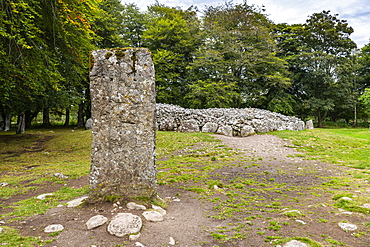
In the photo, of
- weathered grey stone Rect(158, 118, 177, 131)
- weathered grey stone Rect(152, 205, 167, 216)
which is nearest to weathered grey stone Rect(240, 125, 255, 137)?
weathered grey stone Rect(158, 118, 177, 131)

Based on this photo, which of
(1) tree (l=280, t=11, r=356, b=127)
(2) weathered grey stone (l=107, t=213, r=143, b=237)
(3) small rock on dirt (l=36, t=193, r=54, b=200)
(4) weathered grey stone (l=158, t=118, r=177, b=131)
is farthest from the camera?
(1) tree (l=280, t=11, r=356, b=127)

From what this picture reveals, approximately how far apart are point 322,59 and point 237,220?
→ 3179 cm

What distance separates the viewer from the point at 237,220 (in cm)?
396

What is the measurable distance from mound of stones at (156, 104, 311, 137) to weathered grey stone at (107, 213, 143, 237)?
12.6m

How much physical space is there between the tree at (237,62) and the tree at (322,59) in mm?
4166

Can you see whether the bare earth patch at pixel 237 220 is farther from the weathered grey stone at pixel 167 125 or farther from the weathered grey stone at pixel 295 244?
the weathered grey stone at pixel 167 125

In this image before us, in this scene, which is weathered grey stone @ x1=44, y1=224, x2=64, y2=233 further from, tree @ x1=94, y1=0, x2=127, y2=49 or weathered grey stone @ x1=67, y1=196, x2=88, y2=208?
tree @ x1=94, y1=0, x2=127, y2=49

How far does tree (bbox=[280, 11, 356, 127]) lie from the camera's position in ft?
96.1

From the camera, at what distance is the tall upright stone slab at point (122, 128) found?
4.45 meters

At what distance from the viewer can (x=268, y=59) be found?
26594 millimetres

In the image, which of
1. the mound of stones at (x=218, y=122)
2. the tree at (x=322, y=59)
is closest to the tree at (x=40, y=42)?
the mound of stones at (x=218, y=122)

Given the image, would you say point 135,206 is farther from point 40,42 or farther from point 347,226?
point 40,42

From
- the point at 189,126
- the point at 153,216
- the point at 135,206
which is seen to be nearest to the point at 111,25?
the point at 189,126

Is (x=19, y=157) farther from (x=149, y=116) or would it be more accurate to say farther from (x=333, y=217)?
(x=333, y=217)
